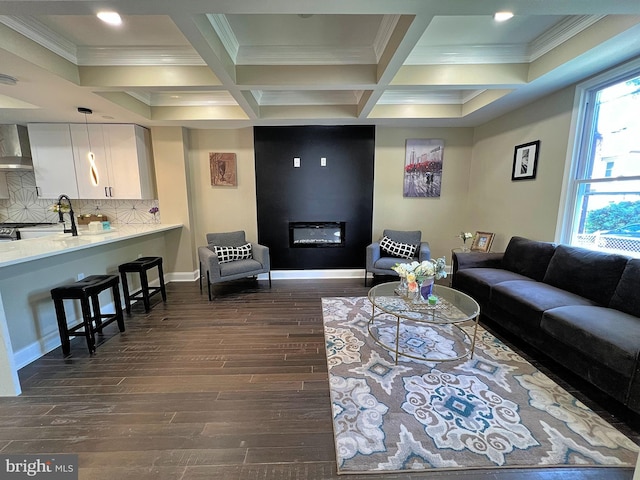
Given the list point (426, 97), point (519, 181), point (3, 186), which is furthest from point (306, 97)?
point (3, 186)

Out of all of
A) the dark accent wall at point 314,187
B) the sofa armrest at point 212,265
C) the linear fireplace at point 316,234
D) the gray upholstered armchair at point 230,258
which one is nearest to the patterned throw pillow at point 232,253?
the gray upholstered armchair at point 230,258

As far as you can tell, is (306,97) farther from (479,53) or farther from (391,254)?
(391,254)

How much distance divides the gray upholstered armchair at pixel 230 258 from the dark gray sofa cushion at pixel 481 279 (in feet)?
8.81

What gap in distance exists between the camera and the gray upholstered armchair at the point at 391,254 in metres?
3.91

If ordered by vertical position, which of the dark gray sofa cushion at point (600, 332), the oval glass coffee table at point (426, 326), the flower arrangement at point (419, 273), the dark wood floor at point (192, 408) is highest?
the flower arrangement at point (419, 273)

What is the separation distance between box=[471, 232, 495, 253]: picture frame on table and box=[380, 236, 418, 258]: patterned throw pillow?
898mm

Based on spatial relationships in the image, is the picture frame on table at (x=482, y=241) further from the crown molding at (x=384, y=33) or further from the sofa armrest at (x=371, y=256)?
the crown molding at (x=384, y=33)

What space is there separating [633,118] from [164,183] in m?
5.62

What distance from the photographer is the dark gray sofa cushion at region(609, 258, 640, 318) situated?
1.97 metres

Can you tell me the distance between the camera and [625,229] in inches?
95.0

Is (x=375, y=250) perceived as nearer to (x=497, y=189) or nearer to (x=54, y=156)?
(x=497, y=189)

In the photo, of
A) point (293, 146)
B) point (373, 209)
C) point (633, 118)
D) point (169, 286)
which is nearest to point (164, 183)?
point (169, 286)

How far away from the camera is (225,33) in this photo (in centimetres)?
221

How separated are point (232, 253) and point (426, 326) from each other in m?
2.85
